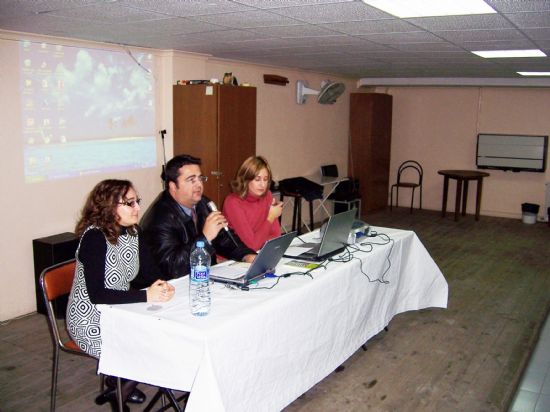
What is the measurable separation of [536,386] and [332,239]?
→ 1.48m

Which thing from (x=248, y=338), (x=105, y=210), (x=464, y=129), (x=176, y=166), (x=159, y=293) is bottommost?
(x=248, y=338)

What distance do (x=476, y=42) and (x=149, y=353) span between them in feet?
10.9

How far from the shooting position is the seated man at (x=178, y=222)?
308 cm

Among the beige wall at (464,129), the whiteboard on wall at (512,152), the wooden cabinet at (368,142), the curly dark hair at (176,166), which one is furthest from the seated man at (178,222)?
the beige wall at (464,129)

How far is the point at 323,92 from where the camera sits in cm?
700

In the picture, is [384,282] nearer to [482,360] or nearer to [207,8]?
[482,360]

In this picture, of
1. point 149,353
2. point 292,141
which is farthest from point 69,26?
point 292,141

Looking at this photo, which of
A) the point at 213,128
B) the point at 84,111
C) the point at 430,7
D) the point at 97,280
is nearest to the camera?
the point at 97,280

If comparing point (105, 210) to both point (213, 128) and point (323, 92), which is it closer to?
point (213, 128)

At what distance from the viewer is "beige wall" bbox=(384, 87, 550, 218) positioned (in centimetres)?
879

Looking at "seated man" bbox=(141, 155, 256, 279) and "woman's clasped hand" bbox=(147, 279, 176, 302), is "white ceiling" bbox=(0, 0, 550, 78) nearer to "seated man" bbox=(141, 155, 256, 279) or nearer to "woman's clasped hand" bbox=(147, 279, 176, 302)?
"seated man" bbox=(141, 155, 256, 279)

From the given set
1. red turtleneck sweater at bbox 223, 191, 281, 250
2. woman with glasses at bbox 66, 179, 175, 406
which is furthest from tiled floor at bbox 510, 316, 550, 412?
woman with glasses at bbox 66, 179, 175, 406

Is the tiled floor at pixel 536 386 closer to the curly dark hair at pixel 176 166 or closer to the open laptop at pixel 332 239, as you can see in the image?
the open laptop at pixel 332 239

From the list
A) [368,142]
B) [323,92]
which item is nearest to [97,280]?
[323,92]
